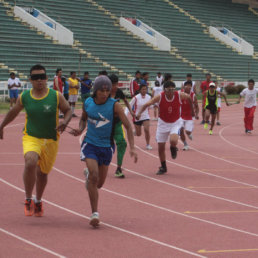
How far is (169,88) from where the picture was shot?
11891mm

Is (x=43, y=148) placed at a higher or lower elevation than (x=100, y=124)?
lower

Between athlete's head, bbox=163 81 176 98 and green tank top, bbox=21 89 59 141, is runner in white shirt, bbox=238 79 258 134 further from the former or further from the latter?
green tank top, bbox=21 89 59 141

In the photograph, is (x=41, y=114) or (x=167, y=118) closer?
(x=41, y=114)

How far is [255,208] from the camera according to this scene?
29.3 feet

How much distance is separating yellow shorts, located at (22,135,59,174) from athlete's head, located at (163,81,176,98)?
4.40 metres

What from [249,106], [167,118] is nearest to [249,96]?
[249,106]

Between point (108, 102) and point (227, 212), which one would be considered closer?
point (108, 102)

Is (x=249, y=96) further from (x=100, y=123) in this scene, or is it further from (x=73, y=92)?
(x=100, y=123)

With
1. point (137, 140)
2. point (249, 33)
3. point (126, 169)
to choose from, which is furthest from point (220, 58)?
point (126, 169)

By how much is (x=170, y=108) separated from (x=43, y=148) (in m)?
4.81

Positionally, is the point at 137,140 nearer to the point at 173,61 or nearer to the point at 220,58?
the point at 173,61

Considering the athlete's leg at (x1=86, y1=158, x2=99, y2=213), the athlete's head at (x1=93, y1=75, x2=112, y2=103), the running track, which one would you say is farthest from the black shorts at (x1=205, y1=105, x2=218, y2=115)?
the athlete's leg at (x1=86, y1=158, x2=99, y2=213)

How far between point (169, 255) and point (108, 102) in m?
2.15

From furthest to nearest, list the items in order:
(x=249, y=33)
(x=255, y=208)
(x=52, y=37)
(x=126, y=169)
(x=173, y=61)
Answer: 1. (x=249, y=33)
2. (x=173, y=61)
3. (x=52, y=37)
4. (x=126, y=169)
5. (x=255, y=208)
